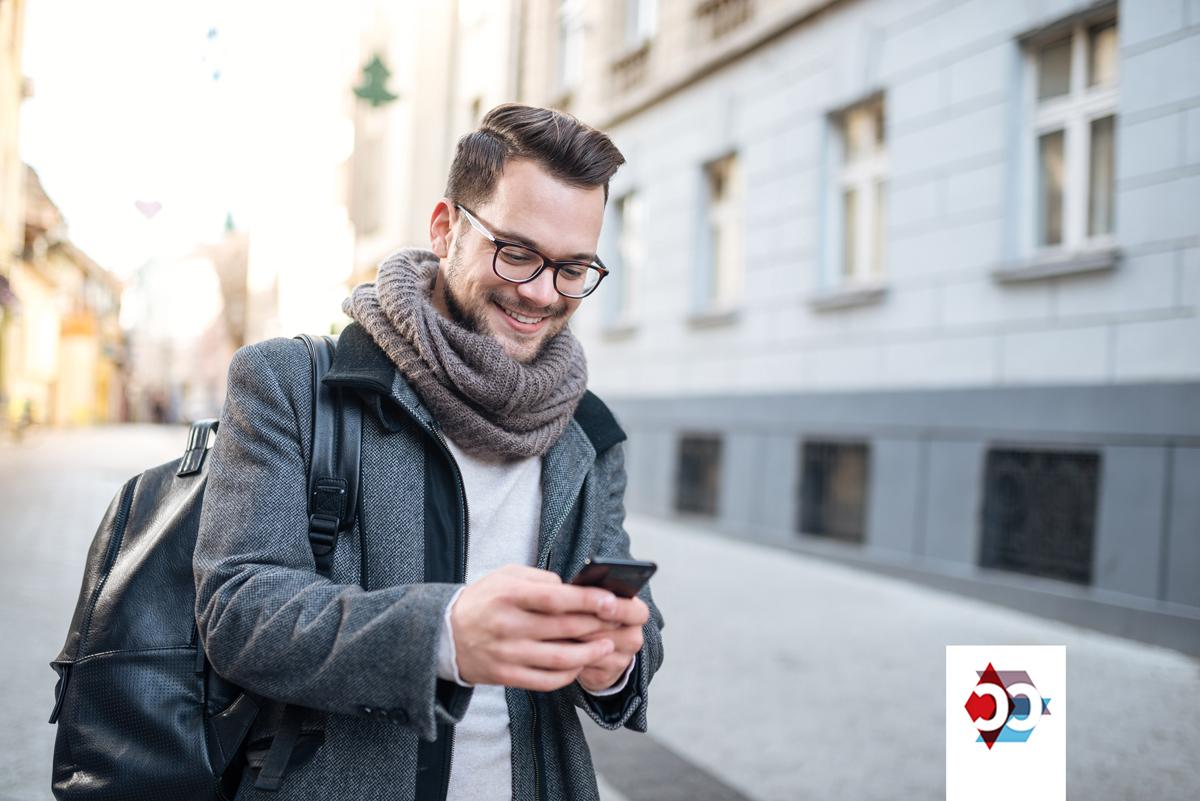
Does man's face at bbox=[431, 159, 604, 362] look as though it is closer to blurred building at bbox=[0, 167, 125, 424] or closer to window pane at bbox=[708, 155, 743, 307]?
window pane at bbox=[708, 155, 743, 307]

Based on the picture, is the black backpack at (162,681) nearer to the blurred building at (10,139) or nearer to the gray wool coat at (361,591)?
the gray wool coat at (361,591)

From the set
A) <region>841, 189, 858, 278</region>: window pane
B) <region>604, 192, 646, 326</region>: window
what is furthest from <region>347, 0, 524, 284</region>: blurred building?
<region>841, 189, 858, 278</region>: window pane

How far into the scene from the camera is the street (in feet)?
12.0

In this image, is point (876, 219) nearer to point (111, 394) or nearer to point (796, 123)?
point (796, 123)

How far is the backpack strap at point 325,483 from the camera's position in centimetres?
137

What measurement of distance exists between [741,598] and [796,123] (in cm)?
438

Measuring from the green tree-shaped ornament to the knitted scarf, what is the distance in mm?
4110

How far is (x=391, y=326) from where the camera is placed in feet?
5.11

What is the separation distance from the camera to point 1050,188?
6746mm

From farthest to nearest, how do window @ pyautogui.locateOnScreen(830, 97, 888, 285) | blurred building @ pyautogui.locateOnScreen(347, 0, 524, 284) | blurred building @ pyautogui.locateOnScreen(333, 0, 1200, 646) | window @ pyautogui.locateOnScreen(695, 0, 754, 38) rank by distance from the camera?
window @ pyautogui.locateOnScreen(695, 0, 754, 38) → window @ pyautogui.locateOnScreen(830, 97, 888, 285) → blurred building @ pyautogui.locateOnScreen(333, 0, 1200, 646) → blurred building @ pyautogui.locateOnScreen(347, 0, 524, 284)

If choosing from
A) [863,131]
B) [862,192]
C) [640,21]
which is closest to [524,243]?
[862,192]

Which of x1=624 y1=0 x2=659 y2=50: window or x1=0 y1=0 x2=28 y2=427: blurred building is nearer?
x1=0 y1=0 x2=28 y2=427: blurred building

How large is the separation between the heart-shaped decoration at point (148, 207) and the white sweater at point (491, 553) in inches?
183

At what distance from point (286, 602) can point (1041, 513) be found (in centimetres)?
616
